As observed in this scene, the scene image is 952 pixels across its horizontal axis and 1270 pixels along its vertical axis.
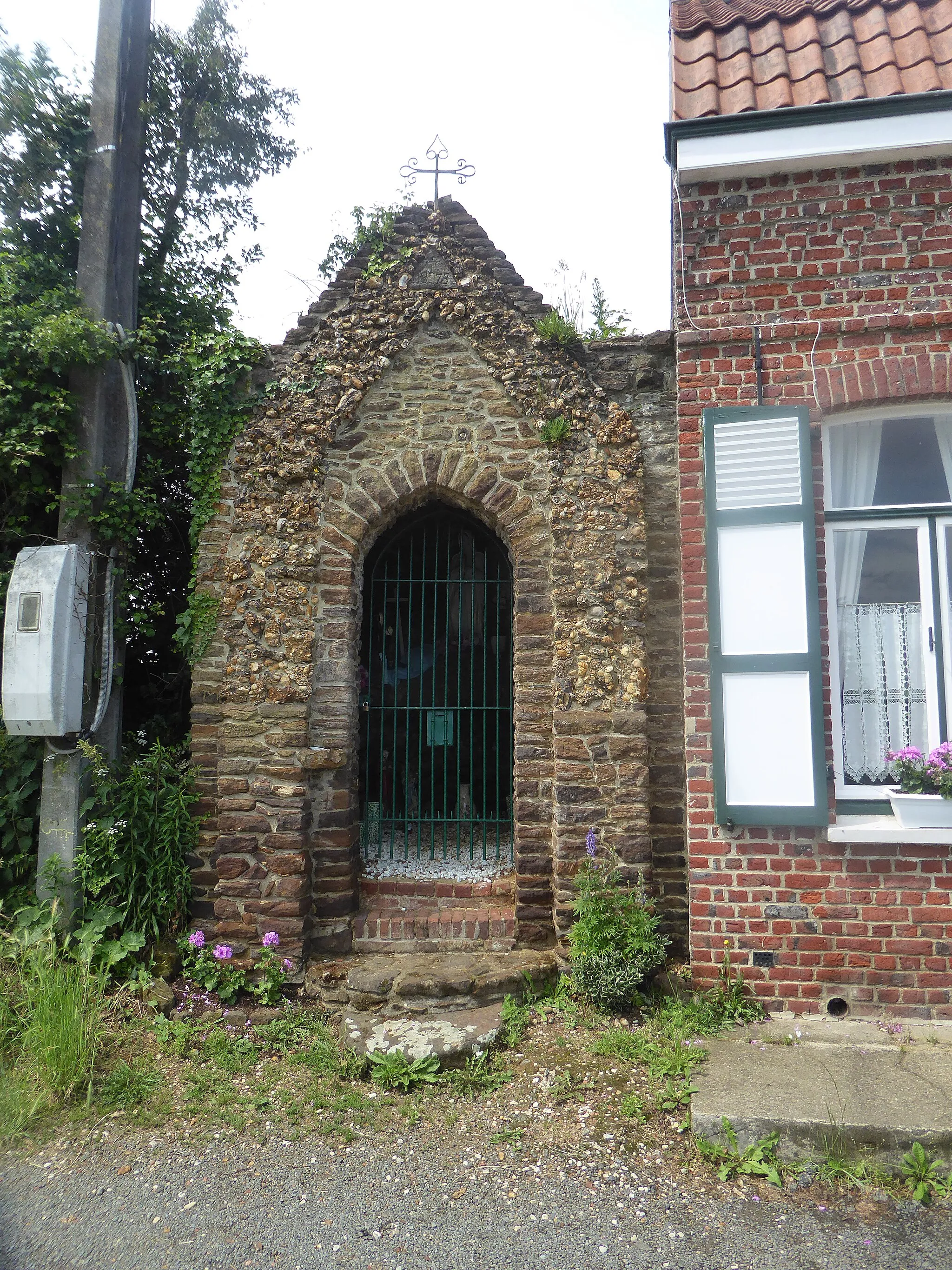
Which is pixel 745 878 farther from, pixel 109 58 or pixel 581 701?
pixel 109 58

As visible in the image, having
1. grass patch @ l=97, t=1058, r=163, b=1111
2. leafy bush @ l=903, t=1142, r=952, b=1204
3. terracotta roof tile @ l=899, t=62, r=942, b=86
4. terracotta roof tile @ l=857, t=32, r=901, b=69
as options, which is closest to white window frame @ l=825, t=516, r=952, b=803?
leafy bush @ l=903, t=1142, r=952, b=1204

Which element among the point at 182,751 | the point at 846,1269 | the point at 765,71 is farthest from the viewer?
the point at 182,751

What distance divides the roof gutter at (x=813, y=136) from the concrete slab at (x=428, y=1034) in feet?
15.9

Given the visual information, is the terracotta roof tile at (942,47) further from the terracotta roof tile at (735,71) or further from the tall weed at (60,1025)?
the tall weed at (60,1025)

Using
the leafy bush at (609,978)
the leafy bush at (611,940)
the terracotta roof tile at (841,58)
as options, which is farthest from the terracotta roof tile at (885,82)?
the leafy bush at (609,978)

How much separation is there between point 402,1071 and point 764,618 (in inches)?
118

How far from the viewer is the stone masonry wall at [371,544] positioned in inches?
187

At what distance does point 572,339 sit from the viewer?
5012 mm

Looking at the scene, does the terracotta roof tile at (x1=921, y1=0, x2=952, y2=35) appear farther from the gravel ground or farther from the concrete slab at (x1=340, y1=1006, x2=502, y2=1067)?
the concrete slab at (x1=340, y1=1006, x2=502, y2=1067)

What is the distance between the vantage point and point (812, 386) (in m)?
4.33

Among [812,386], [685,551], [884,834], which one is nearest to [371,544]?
[685,551]

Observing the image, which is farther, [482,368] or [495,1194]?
[482,368]

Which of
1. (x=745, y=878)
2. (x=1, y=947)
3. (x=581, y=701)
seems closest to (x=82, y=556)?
(x=1, y=947)

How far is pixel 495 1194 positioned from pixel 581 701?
98.7 inches
